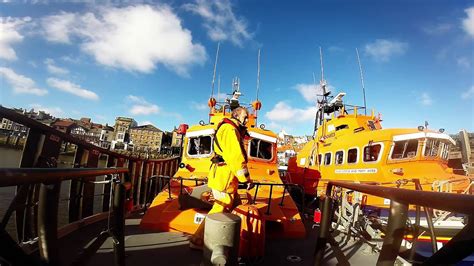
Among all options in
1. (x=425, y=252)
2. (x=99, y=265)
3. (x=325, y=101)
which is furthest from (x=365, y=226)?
(x=325, y=101)

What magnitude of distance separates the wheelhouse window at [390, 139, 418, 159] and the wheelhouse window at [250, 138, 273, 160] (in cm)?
369

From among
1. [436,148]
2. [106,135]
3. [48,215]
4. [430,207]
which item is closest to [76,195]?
[48,215]

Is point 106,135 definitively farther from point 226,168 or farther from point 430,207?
point 430,207

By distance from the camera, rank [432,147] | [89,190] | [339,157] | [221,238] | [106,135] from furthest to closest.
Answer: [106,135] → [339,157] → [432,147] → [89,190] → [221,238]

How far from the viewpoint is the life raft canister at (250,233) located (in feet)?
10.4

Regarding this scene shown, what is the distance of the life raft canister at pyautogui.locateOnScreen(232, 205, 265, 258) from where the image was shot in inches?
125

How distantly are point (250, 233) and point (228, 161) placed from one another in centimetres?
86

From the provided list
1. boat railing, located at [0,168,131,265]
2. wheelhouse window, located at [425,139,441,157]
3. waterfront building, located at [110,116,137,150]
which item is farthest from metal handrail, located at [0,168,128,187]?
waterfront building, located at [110,116,137,150]

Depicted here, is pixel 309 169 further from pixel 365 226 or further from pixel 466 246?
pixel 466 246

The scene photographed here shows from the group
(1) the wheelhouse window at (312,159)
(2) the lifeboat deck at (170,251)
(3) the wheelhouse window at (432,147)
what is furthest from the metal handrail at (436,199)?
(1) the wheelhouse window at (312,159)

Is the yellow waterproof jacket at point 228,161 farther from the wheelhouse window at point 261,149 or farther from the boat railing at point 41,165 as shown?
the wheelhouse window at point 261,149

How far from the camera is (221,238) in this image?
2070mm

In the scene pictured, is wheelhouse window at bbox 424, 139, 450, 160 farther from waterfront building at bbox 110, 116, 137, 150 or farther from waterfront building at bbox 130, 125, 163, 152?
waterfront building at bbox 130, 125, 163, 152

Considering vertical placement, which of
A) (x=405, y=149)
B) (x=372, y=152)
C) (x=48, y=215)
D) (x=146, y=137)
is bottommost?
(x=48, y=215)
